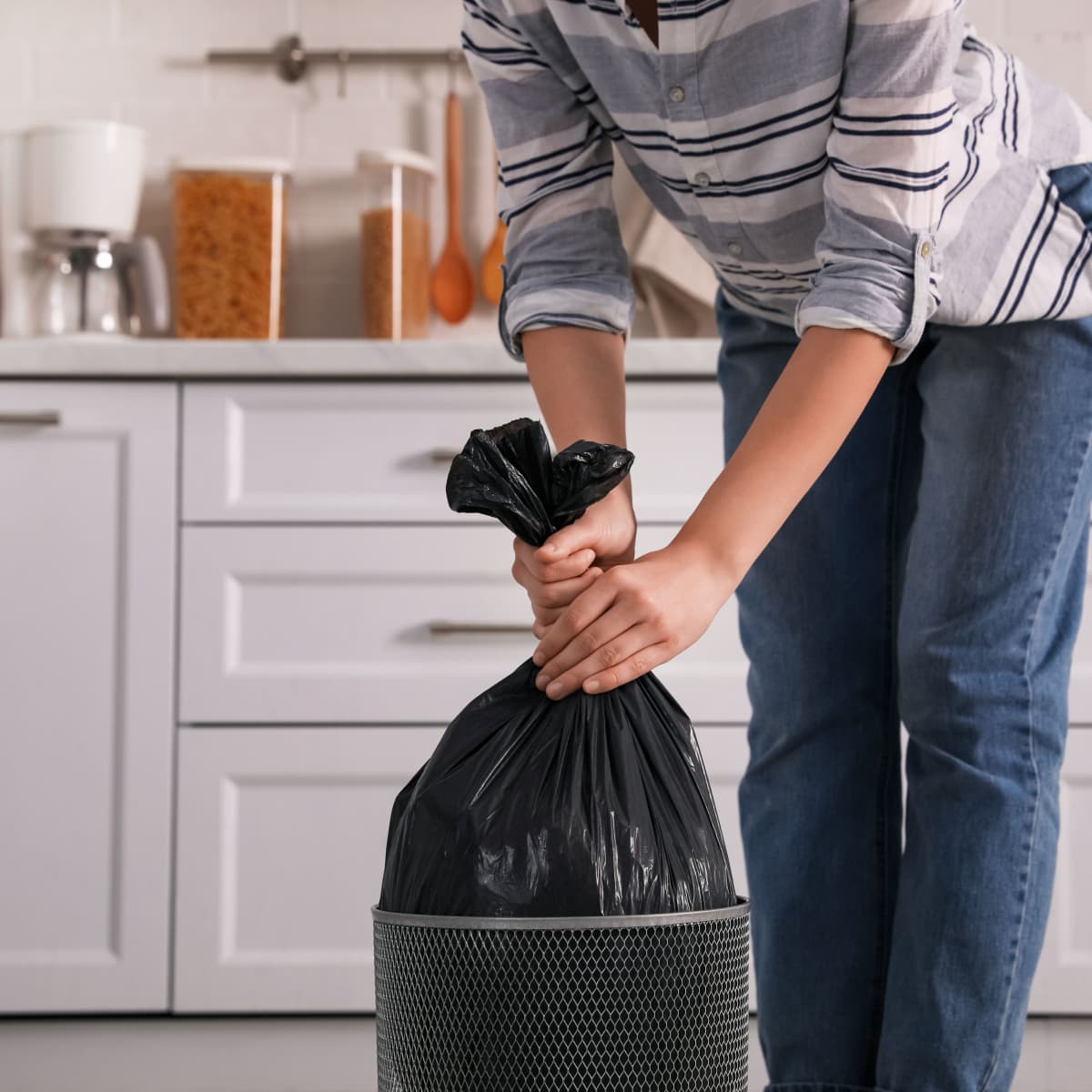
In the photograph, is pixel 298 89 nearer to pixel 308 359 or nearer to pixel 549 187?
pixel 308 359

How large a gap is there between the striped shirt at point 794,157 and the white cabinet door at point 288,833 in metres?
0.73

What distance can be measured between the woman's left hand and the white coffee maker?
131 cm

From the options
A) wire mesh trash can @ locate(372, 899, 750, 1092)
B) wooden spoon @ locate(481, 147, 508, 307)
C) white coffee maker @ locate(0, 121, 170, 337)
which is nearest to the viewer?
wire mesh trash can @ locate(372, 899, 750, 1092)

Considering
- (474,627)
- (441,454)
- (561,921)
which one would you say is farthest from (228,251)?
(561,921)

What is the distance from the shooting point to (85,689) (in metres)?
1.54

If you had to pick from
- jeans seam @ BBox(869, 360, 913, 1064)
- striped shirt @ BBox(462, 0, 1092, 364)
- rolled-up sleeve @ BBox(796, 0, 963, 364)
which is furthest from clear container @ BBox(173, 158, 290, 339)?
rolled-up sleeve @ BBox(796, 0, 963, 364)

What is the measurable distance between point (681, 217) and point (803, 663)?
1.04ft

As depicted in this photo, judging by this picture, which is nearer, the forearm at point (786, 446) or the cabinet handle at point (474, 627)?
the forearm at point (786, 446)

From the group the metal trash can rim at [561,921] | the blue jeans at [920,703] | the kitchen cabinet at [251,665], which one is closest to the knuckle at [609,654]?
the metal trash can rim at [561,921]

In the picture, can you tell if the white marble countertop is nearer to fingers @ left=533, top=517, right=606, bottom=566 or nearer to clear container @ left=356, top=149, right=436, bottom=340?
clear container @ left=356, top=149, right=436, bottom=340

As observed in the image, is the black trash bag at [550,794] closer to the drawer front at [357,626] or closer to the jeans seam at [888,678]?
the jeans seam at [888,678]

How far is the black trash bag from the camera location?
659 millimetres

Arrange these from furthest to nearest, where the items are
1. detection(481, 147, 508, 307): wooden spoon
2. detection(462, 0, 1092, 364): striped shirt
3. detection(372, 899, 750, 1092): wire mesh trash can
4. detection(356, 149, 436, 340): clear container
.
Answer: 1. detection(481, 147, 508, 307): wooden spoon
2. detection(356, 149, 436, 340): clear container
3. detection(462, 0, 1092, 364): striped shirt
4. detection(372, 899, 750, 1092): wire mesh trash can

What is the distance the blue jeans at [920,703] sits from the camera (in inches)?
31.9
